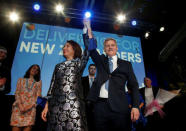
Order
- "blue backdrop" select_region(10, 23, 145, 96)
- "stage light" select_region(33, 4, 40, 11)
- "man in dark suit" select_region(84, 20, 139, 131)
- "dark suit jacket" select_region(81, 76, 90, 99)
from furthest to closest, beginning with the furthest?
"stage light" select_region(33, 4, 40, 11) → "blue backdrop" select_region(10, 23, 145, 96) → "dark suit jacket" select_region(81, 76, 90, 99) → "man in dark suit" select_region(84, 20, 139, 131)

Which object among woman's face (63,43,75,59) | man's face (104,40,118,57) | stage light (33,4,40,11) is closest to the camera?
man's face (104,40,118,57)

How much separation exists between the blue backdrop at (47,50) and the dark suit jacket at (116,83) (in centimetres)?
198

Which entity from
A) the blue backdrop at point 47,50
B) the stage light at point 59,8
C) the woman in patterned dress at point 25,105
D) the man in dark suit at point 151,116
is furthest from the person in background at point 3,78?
the man in dark suit at point 151,116

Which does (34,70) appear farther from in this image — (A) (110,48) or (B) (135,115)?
(B) (135,115)

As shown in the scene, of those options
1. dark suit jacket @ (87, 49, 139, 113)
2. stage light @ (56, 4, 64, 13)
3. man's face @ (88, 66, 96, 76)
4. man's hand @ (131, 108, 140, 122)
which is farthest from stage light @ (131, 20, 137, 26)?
man's hand @ (131, 108, 140, 122)

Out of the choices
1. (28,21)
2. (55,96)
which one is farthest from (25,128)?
(28,21)

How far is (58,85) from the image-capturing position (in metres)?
1.32

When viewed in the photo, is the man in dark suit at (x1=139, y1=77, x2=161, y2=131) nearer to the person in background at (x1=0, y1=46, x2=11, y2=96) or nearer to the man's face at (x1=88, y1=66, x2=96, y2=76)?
the man's face at (x1=88, y1=66, x2=96, y2=76)

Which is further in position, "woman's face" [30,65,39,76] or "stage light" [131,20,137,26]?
"stage light" [131,20,137,26]

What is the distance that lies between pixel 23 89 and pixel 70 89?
1.64 m

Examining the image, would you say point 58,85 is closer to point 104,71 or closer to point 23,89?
point 104,71

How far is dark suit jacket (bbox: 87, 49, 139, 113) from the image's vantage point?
45.5 inches

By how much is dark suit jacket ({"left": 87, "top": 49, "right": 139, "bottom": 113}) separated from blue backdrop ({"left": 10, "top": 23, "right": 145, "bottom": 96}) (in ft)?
6.51

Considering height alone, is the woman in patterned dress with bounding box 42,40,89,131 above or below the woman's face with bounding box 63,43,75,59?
below
